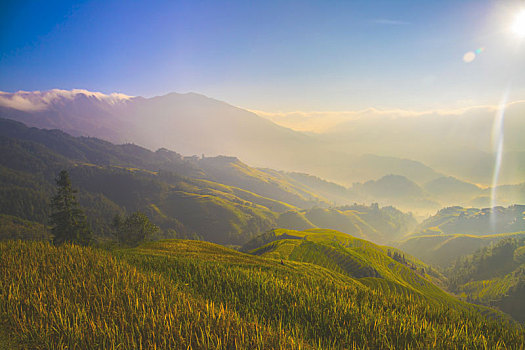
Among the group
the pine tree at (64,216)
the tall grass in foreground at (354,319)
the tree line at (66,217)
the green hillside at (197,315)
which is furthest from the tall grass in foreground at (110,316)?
the pine tree at (64,216)

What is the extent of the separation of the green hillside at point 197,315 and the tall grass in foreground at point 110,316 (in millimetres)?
25

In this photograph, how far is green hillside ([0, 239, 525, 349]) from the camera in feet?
17.3

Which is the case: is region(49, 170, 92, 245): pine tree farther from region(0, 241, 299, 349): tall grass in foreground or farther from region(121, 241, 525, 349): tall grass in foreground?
region(121, 241, 525, 349): tall grass in foreground

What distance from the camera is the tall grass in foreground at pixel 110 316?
5.13 m

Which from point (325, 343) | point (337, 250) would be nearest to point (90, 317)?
point (325, 343)

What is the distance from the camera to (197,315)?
608 cm

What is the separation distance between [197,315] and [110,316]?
2.22 m

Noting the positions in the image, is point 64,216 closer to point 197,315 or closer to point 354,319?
point 197,315

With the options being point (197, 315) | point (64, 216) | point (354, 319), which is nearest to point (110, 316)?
point (197, 315)

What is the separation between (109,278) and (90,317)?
8.92ft

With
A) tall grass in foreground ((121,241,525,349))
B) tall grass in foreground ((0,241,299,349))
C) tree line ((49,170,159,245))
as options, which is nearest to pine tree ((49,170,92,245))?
tree line ((49,170,159,245))

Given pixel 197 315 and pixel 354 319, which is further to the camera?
pixel 354 319

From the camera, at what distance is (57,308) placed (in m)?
6.15

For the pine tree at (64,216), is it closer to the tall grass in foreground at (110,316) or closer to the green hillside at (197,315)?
the green hillside at (197,315)
